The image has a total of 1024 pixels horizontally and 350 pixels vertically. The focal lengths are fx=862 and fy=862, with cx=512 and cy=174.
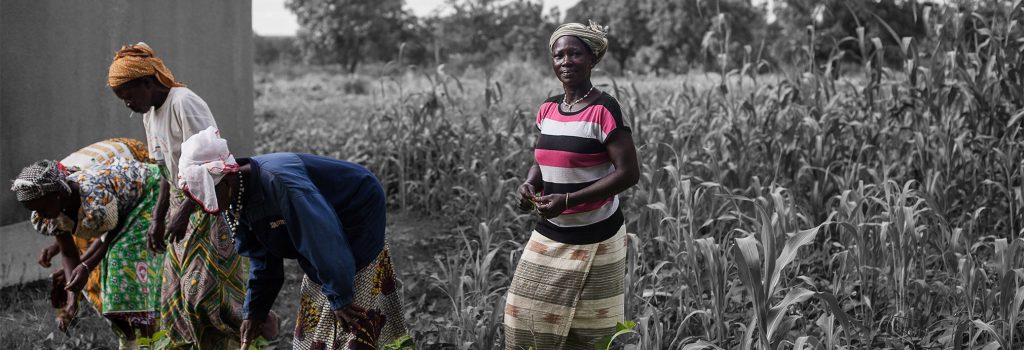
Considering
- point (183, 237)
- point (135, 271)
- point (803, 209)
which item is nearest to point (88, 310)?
point (135, 271)

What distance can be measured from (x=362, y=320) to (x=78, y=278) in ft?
4.75

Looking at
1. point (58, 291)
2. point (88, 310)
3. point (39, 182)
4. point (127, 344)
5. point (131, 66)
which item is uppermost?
point (131, 66)

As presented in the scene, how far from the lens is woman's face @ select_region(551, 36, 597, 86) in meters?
2.58

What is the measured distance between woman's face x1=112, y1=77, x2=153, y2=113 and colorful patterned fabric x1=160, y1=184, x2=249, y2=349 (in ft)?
1.12

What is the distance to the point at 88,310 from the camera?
4.39 m

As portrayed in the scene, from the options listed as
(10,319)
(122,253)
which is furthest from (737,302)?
(10,319)

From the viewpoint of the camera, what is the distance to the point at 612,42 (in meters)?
39.7

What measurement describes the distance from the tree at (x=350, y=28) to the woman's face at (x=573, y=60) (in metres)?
37.4

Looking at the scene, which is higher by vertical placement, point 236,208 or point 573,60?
point 573,60

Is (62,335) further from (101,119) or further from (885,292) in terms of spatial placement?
(885,292)

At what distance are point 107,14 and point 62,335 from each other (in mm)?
2074

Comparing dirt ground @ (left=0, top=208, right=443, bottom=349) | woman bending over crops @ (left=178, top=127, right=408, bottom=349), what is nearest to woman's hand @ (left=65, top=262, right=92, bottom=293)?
dirt ground @ (left=0, top=208, right=443, bottom=349)

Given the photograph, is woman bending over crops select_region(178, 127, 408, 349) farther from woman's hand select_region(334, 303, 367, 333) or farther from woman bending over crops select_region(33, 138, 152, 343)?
woman bending over crops select_region(33, 138, 152, 343)

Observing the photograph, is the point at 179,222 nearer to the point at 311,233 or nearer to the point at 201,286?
the point at 201,286
